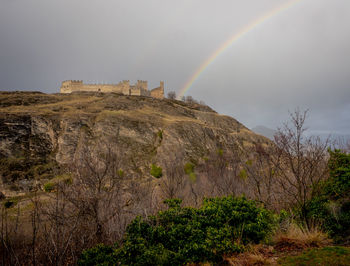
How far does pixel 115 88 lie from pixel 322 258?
4161 inches

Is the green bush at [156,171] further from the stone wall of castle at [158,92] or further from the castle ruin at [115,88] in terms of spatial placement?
the stone wall of castle at [158,92]

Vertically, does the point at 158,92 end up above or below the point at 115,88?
below

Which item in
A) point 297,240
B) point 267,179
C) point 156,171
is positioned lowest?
point 297,240

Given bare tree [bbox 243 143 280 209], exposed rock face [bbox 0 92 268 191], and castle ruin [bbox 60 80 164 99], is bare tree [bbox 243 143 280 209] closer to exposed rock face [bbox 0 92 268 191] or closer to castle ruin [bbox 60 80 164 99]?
exposed rock face [bbox 0 92 268 191]

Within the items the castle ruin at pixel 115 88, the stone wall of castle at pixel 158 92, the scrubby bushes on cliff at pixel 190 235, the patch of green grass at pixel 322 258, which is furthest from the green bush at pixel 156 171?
the stone wall of castle at pixel 158 92

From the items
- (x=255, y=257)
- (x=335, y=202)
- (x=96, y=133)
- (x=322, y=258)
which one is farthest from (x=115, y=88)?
(x=322, y=258)

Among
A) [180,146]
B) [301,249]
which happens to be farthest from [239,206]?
[180,146]

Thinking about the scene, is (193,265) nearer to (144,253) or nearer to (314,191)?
(144,253)

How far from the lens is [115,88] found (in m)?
104

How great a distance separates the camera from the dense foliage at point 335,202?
935cm

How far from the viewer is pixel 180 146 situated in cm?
5138

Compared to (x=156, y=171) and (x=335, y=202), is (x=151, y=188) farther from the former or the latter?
(x=335, y=202)

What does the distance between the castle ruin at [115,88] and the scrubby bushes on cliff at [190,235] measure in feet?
327

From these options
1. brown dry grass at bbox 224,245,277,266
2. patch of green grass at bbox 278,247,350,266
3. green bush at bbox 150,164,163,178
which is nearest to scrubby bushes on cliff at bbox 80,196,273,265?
brown dry grass at bbox 224,245,277,266
